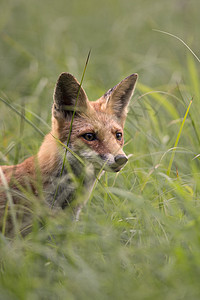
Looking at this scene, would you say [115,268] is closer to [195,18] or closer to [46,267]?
[46,267]

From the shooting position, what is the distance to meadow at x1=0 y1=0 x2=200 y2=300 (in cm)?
271

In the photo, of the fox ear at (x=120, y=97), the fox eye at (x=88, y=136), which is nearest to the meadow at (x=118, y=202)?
the fox ear at (x=120, y=97)

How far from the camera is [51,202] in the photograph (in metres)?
3.98

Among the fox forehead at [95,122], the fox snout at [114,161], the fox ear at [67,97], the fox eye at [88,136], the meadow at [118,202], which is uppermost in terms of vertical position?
the fox ear at [67,97]

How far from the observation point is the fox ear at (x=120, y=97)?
14.8ft

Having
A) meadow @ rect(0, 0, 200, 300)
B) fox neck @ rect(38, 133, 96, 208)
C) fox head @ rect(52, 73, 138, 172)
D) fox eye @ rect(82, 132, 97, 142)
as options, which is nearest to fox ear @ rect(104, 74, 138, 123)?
fox head @ rect(52, 73, 138, 172)

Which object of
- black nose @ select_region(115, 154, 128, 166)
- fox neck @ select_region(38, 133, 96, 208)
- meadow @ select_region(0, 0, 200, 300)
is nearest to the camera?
meadow @ select_region(0, 0, 200, 300)

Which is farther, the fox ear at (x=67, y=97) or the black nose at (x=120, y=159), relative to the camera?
the fox ear at (x=67, y=97)

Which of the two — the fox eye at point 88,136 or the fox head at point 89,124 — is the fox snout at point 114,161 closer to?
the fox head at point 89,124

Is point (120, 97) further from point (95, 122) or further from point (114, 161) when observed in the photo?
point (114, 161)

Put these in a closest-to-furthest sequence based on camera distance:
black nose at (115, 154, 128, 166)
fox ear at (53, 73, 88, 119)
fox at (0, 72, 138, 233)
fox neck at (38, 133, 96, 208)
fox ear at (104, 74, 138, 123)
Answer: black nose at (115, 154, 128, 166) → fox at (0, 72, 138, 233) → fox neck at (38, 133, 96, 208) → fox ear at (53, 73, 88, 119) → fox ear at (104, 74, 138, 123)

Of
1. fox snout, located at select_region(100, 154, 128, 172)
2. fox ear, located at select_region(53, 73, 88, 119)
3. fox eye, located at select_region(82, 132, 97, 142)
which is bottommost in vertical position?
fox snout, located at select_region(100, 154, 128, 172)

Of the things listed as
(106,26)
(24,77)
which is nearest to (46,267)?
(24,77)

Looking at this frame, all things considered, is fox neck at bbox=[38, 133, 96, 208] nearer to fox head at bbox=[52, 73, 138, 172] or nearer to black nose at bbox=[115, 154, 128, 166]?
fox head at bbox=[52, 73, 138, 172]
